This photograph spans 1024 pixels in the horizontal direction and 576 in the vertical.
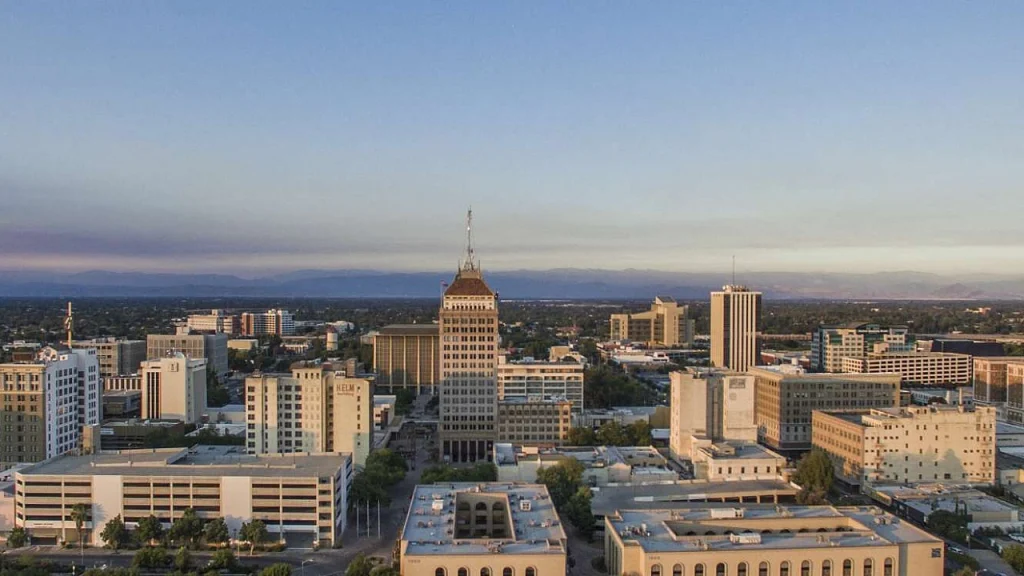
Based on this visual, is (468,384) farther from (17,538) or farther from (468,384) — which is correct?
(17,538)

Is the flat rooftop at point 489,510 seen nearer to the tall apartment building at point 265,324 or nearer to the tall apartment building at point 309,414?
the tall apartment building at point 309,414

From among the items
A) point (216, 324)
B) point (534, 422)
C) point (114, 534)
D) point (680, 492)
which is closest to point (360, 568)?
point (114, 534)

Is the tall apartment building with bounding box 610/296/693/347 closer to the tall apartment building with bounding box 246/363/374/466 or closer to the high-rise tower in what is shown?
the high-rise tower

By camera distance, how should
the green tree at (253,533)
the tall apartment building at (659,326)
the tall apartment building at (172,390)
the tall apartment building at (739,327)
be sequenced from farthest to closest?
the tall apartment building at (659,326) < the tall apartment building at (739,327) < the tall apartment building at (172,390) < the green tree at (253,533)

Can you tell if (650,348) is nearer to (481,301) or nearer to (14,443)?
(481,301)

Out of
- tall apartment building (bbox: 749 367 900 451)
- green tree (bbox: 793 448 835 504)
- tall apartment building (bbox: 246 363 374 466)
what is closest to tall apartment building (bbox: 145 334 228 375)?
tall apartment building (bbox: 246 363 374 466)

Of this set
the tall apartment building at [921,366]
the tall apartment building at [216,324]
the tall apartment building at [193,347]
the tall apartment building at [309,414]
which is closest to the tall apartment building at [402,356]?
the tall apartment building at [193,347]

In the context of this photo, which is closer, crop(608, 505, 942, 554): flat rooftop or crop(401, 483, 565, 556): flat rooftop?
crop(401, 483, 565, 556): flat rooftop
